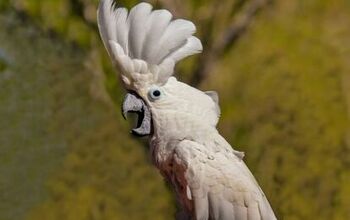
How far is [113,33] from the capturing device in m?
1.33

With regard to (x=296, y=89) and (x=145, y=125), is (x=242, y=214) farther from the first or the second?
(x=296, y=89)

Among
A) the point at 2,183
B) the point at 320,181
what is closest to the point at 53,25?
the point at 2,183

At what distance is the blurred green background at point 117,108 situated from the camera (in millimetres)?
3354

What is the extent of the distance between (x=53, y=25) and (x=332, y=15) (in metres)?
0.98

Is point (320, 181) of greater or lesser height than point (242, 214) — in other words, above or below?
below

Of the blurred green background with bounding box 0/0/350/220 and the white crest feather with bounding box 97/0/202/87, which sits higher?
the white crest feather with bounding box 97/0/202/87

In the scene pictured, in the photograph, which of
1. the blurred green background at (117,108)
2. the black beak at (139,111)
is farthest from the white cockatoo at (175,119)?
the blurred green background at (117,108)

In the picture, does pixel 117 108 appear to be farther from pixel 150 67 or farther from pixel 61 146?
pixel 150 67

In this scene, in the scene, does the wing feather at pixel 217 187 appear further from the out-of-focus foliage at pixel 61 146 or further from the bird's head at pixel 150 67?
the out-of-focus foliage at pixel 61 146

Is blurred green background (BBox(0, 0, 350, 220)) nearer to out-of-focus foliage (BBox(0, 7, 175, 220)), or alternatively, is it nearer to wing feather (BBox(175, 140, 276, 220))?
out-of-focus foliage (BBox(0, 7, 175, 220))

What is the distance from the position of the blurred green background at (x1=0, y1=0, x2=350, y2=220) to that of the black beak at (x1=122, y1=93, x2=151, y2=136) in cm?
198

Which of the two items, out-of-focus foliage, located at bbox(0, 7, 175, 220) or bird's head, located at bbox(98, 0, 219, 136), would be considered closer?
bird's head, located at bbox(98, 0, 219, 136)

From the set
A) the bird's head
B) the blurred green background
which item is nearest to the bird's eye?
the bird's head

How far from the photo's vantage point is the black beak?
4.34 ft
